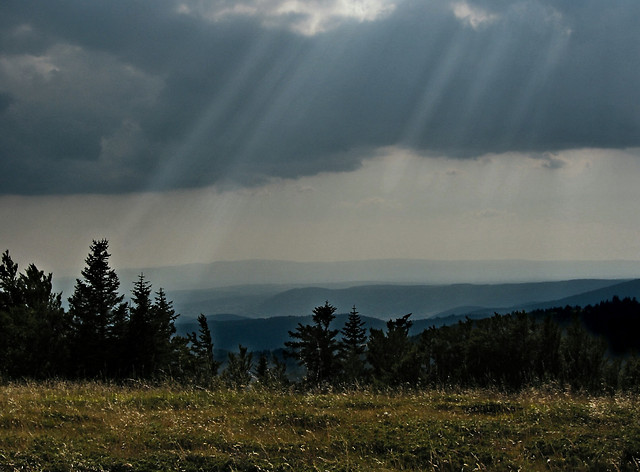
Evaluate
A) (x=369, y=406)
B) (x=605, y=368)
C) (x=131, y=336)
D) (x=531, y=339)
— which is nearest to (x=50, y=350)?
(x=131, y=336)

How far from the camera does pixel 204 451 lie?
920 cm

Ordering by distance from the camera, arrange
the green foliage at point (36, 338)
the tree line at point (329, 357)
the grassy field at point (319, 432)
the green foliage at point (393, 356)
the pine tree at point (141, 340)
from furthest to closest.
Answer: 1. the pine tree at point (141, 340)
2. the green foliage at point (36, 338)
3. the green foliage at point (393, 356)
4. the tree line at point (329, 357)
5. the grassy field at point (319, 432)

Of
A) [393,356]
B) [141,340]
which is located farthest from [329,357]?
[393,356]

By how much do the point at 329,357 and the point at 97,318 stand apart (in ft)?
51.1

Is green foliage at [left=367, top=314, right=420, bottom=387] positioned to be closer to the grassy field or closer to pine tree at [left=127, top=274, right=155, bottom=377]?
the grassy field

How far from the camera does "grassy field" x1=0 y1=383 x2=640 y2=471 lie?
856 centimetres

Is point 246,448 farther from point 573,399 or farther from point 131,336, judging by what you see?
point 131,336

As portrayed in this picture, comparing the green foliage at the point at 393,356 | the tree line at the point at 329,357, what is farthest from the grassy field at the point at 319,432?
the green foliage at the point at 393,356

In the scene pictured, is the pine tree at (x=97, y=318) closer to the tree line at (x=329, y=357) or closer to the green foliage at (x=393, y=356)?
the tree line at (x=329, y=357)

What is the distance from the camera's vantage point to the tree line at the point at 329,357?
16.9 meters

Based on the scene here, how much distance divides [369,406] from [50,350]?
18.6 meters

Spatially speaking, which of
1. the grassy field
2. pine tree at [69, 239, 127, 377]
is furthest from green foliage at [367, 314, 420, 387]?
pine tree at [69, 239, 127, 377]

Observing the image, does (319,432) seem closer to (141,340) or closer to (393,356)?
(393,356)

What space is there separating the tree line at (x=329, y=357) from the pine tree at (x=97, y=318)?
0.06m
